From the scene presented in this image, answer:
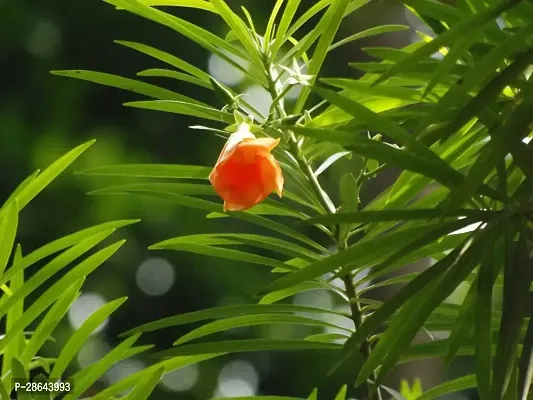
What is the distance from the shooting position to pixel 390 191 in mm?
369

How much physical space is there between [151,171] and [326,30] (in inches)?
4.6

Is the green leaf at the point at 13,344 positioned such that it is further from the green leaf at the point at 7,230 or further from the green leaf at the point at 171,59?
the green leaf at the point at 171,59

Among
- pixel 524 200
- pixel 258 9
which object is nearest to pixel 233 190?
pixel 524 200

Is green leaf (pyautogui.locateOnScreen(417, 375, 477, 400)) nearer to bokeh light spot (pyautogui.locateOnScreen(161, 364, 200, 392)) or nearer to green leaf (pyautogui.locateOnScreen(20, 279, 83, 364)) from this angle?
green leaf (pyautogui.locateOnScreen(20, 279, 83, 364))

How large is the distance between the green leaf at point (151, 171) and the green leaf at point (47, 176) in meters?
0.02

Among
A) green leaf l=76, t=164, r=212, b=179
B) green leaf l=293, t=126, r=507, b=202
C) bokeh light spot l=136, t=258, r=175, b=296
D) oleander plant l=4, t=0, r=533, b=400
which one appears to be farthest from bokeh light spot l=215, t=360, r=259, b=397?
green leaf l=293, t=126, r=507, b=202

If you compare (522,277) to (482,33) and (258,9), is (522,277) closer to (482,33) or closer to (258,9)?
(482,33)

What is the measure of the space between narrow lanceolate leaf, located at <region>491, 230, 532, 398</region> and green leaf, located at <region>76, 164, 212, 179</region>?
17cm

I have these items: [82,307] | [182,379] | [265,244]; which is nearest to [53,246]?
[265,244]

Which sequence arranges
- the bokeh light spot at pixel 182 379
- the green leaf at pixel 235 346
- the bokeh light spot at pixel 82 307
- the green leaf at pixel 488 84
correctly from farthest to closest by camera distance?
the bokeh light spot at pixel 182 379 < the bokeh light spot at pixel 82 307 < the green leaf at pixel 235 346 < the green leaf at pixel 488 84

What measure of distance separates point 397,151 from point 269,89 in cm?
15

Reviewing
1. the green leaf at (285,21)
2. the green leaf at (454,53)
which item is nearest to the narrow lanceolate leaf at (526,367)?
the green leaf at (454,53)

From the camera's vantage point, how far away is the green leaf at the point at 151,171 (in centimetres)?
37

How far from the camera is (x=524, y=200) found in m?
0.27
